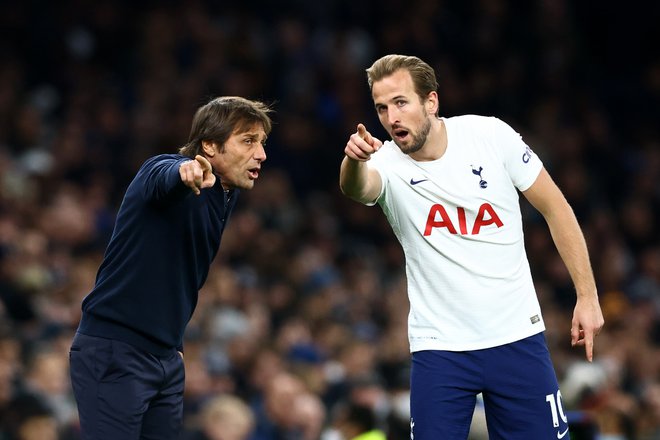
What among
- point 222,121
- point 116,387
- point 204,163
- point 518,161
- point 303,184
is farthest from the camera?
point 303,184

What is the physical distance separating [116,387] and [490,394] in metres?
1.53

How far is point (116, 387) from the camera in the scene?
4500 millimetres

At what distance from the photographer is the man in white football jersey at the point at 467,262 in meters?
4.82

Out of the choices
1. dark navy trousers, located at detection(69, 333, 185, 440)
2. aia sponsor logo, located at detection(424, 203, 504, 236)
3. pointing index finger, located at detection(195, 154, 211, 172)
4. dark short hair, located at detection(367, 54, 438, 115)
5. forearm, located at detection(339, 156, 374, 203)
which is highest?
dark short hair, located at detection(367, 54, 438, 115)

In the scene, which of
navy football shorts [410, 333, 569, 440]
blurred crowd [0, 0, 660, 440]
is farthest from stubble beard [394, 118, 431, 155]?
blurred crowd [0, 0, 660, 440]

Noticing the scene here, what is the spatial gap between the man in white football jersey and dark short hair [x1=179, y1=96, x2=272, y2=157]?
44 centimetres

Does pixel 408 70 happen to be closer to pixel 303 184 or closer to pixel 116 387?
pixel 116 387

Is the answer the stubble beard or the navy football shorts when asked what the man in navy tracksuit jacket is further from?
the navy football shorts

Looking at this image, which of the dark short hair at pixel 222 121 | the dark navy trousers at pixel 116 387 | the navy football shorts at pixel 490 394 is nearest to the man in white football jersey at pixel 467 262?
the navy football shorts at pixel 490 394

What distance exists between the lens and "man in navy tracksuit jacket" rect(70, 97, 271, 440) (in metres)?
4.49

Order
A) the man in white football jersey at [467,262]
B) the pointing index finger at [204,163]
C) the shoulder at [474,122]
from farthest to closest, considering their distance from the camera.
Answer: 1. the shoulder at [474,122]
2. the man in white football jersey at [467,262]
3. the pointing index finger at [204,163]

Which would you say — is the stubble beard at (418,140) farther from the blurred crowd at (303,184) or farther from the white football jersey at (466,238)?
the blurred crowd at (303,184)

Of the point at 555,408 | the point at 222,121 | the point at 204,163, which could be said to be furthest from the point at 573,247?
the point at 204,163

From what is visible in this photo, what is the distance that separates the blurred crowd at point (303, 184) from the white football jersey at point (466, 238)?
1.57 metres
